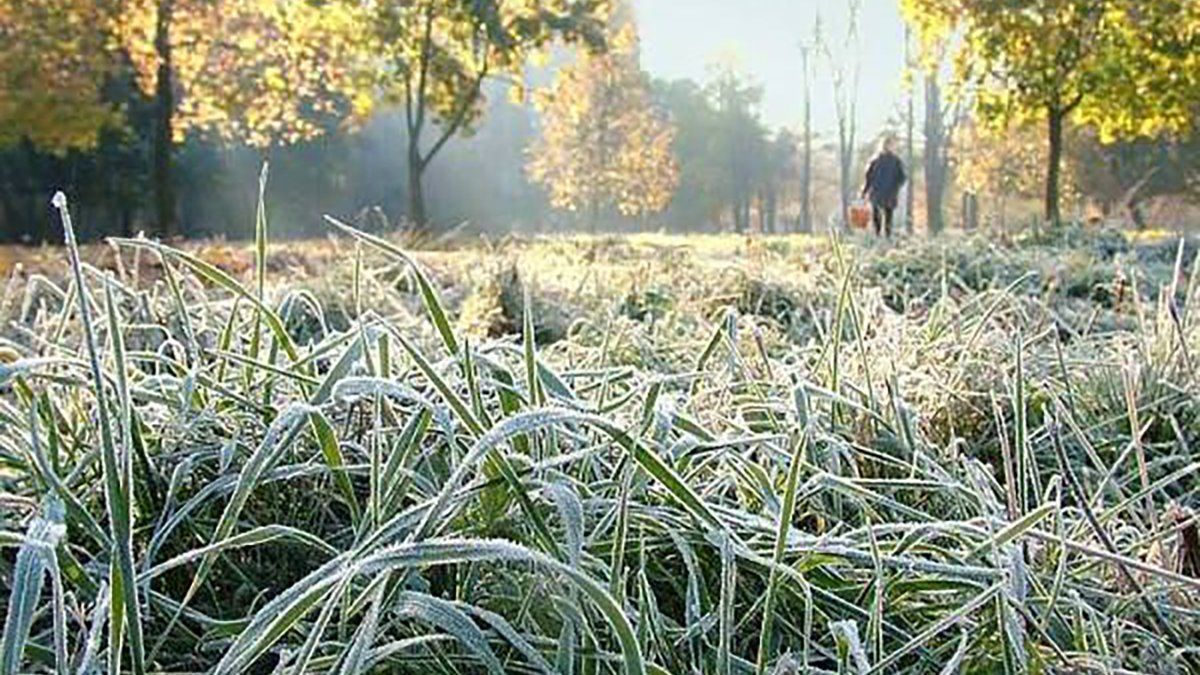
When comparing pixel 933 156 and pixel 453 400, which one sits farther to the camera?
pixel 933 156

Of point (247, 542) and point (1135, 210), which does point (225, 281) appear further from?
point (1135, 210)

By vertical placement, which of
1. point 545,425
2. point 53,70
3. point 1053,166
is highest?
point 53,70

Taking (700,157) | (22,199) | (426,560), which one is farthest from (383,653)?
(700,157)

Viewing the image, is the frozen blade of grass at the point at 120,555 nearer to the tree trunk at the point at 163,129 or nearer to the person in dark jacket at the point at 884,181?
the person in dark jacket at the point at 884,181

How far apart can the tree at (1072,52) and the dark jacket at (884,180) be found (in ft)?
12.0

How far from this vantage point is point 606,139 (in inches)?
1307

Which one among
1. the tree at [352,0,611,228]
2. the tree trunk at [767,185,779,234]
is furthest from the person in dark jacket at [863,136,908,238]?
the tree trunk at [767,185,779,234]

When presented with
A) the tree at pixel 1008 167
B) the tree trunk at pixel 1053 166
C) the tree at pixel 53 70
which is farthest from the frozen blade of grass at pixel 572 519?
the tree at pixel 1008 167

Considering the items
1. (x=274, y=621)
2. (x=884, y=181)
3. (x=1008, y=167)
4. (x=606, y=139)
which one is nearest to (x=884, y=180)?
(x=884, y=181)

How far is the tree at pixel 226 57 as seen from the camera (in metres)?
15.1

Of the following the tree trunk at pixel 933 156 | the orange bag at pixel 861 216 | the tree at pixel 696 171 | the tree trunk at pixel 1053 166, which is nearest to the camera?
the orange bag at pixel 861 216

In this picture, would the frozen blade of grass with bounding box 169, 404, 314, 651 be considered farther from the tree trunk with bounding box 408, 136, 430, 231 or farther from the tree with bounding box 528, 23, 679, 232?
the tree with bounding box 528, 23, 679, 232

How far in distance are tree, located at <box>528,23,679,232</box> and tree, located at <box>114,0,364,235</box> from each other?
1541 centimetres

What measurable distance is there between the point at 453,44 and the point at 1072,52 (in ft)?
33.4
